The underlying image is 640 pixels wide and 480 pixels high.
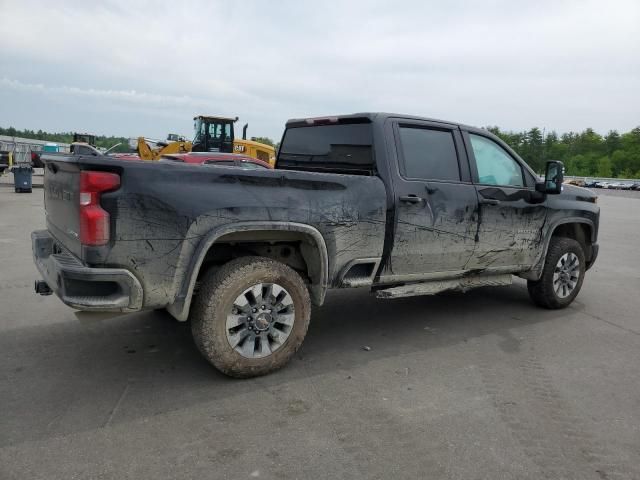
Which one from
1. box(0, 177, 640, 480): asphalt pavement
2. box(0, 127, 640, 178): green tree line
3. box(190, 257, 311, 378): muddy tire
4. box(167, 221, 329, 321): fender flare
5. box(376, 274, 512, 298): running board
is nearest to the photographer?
box(0, 177, 640, 480): asphalt pavement

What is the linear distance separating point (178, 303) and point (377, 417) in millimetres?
1470

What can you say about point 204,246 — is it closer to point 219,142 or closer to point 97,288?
point 97,288

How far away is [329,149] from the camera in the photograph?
180 inches

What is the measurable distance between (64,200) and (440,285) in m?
3.14

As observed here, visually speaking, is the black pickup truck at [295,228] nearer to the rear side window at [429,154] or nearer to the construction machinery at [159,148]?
the rear side window at [429,154]

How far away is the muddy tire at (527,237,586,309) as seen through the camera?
5309mm

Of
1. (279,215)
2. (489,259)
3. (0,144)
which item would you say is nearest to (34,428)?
(279,215)

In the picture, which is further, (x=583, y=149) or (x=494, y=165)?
(x=583, y=149)

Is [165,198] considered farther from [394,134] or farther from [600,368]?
[600,368]

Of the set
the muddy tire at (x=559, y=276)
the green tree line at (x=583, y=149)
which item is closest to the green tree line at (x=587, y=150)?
the green tree line at (x=583, y=149)

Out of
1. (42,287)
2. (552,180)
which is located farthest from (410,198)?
(42,287)

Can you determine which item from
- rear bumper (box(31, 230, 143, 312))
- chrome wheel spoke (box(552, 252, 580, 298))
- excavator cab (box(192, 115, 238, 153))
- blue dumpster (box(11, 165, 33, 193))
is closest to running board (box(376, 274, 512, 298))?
chrome wheel spoke (box(552, 252, 580, 298))

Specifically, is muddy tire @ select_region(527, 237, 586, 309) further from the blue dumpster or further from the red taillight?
the blue dumpster

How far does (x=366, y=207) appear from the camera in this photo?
377 centimetres
